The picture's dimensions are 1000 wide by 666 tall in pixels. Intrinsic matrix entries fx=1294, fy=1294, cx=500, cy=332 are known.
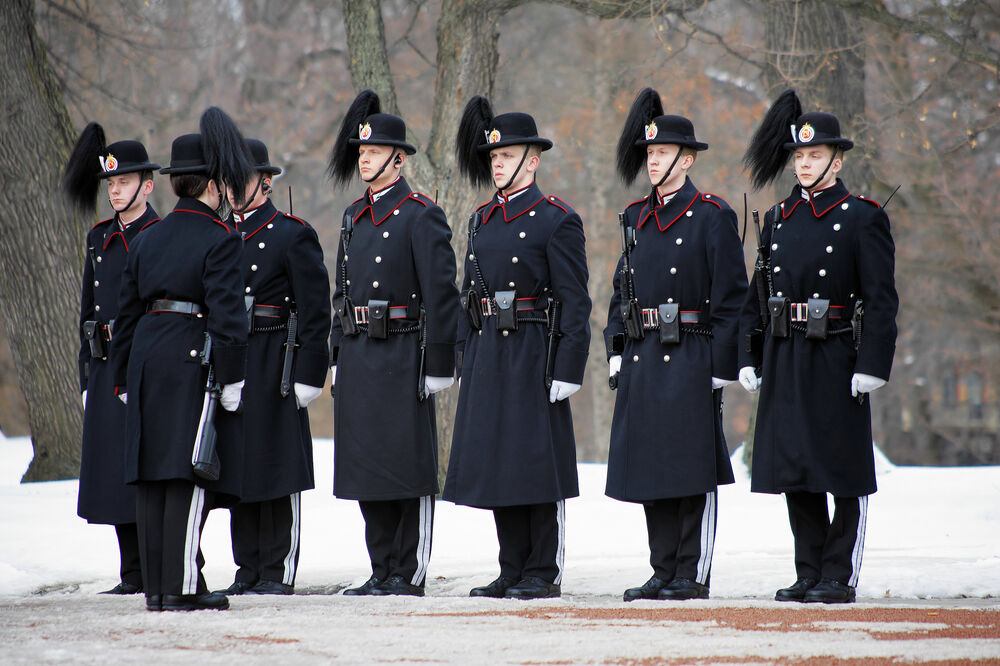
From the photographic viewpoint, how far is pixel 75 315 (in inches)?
432

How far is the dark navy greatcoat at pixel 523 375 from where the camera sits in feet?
20.2

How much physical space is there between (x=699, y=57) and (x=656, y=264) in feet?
54.3

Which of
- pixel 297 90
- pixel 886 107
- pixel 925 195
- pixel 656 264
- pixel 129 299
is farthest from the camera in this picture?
pixel 297 90

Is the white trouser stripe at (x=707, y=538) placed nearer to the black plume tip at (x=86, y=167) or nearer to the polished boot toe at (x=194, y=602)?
the polished boot toe at (x=194, y=602)

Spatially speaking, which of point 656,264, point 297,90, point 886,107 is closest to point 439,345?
point 656,264

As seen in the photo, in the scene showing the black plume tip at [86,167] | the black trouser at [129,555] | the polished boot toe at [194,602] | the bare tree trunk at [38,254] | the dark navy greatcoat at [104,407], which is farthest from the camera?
the bare tree trunk at [38,254]

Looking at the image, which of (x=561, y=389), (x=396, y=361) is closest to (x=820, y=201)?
(x=561, y=389)

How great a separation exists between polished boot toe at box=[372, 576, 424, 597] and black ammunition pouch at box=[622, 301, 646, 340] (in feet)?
5.31

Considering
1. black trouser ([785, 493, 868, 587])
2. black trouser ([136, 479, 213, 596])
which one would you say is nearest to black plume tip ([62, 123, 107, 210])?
black trouser ([136, 479, 213, 596])

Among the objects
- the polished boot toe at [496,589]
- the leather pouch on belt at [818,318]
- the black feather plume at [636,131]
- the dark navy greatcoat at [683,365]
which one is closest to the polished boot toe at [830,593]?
the dark navy greatcoat at [683,365]

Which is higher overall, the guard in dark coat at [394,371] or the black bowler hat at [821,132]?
the black bowler hat at [821,132]

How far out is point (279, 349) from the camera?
677 centimetres

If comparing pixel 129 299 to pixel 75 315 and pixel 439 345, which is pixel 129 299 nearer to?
pixel 439 345

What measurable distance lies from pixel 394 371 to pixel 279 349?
763 mm
